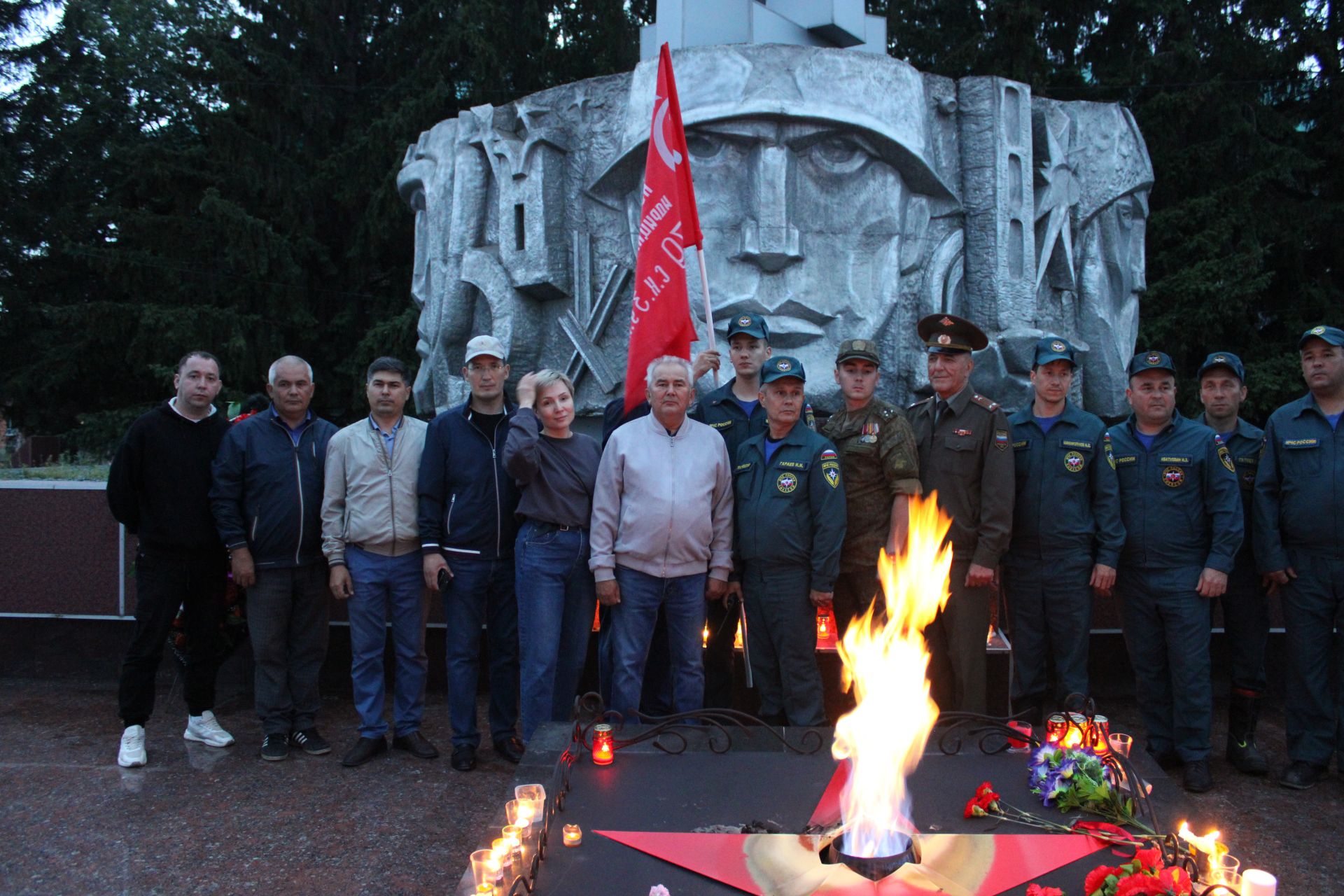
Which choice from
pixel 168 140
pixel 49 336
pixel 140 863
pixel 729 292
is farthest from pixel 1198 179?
pixel 49 336

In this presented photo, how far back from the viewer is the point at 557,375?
416 cm

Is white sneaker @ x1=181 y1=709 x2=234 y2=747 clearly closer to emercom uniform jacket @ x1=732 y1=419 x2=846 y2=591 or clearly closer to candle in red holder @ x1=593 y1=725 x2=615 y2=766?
candle in red holder @ x1=593 y1=725 x2=615 y2=766

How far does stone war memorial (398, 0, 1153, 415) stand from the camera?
6312mm

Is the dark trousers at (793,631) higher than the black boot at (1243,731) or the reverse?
higher

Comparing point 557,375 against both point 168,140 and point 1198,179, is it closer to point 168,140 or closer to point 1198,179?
point 1198,179

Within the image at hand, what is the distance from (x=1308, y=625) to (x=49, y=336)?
1723 centimetres

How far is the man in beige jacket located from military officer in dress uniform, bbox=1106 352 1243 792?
308 centimetres

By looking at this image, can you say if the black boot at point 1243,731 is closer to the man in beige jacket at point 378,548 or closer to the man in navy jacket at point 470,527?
the man in navy jacket at point 470,527

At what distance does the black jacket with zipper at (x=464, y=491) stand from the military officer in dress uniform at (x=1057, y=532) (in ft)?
7.19

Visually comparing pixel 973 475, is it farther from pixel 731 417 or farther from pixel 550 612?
pixel 550 612

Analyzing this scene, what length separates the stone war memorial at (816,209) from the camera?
20.7 ft

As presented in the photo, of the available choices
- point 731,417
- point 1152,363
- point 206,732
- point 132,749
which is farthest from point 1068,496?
point 132,749

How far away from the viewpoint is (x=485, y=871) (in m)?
2.19

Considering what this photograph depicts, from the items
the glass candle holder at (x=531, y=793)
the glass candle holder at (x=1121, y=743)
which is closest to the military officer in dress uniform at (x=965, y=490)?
the glass candle holder at (x=1121, y=743)
